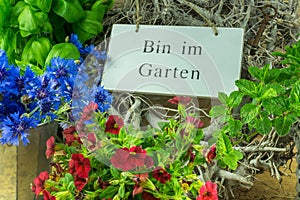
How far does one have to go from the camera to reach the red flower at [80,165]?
66 cm

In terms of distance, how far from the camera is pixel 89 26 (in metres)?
1.02

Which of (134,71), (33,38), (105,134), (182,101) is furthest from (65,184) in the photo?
(33,38)

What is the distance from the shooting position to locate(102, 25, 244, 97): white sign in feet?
3.00

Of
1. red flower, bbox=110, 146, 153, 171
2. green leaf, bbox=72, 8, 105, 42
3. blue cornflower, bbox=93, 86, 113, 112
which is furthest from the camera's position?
green leaf, bbox=72, 8, 105, 42

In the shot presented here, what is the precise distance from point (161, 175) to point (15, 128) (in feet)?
0.67

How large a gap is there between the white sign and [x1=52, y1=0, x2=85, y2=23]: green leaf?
3.6 inches

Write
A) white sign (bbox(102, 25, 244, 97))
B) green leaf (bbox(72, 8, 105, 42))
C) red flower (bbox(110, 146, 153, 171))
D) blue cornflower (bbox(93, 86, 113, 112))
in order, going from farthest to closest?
1. green leaf (bbox(72, 8, 105, 42))
2. white sign (bbox(102, 25, 244, 97))
3. blue cornflower (bbox(93, 86, 113, 112))
4. red flower (bbox(110, 146, 153, 171))

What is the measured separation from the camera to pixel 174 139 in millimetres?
714

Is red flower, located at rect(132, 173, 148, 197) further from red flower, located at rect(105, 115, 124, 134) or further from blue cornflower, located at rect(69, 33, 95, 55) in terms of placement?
blue cornflower, located at rect(69, 33, 95, 55)

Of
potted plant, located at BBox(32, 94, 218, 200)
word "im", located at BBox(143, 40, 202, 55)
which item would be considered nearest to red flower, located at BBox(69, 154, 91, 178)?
potted plant, located at BBox(32, 94, 218, 200)

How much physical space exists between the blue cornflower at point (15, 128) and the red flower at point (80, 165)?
0.24 feet

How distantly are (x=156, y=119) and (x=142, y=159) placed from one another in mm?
291

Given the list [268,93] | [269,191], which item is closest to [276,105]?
[268,93]

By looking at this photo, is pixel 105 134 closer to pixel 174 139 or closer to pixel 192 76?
pixel 174 139
